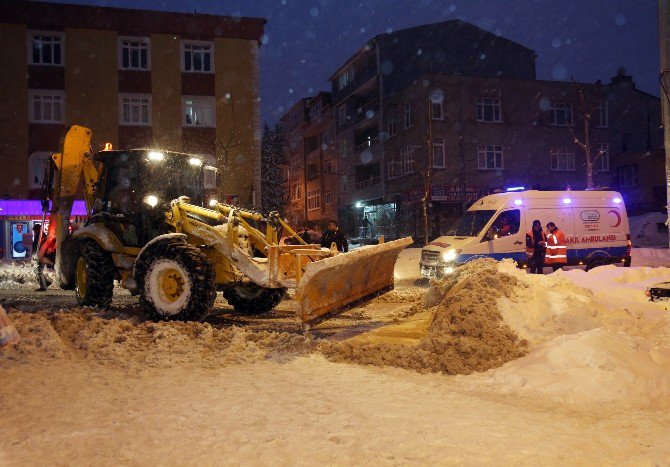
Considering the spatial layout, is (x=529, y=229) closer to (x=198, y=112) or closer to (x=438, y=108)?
(x=198, y=112)

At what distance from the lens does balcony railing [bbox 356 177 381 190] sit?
1661 inches

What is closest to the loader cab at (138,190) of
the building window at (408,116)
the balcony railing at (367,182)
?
the building window at (408,116)

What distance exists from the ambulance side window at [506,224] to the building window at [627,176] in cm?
2993

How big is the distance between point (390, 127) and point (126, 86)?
18152 mm

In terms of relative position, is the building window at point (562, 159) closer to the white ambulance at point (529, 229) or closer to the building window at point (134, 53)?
the white ambulance at point (529, 229)

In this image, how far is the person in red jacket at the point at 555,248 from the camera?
13695 millimetres

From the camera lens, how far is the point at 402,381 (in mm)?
5984

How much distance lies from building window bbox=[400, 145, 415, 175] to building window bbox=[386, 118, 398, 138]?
2.02m

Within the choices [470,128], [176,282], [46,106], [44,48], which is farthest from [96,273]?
[470,128]

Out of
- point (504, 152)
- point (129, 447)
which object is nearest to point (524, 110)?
point (504, 152)

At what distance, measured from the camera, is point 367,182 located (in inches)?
1729

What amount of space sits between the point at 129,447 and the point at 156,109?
2681 centimetres

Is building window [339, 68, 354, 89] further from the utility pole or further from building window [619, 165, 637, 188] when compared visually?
the utility pole

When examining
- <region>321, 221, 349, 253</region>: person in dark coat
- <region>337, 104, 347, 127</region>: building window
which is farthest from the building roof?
Result: <region>321, 221, 349, 253</region>: person in dark coat
